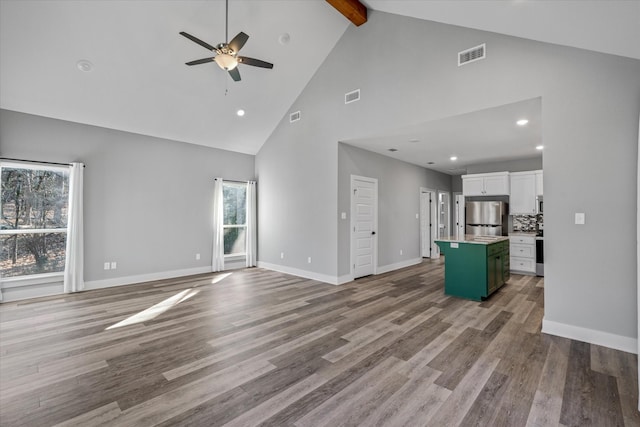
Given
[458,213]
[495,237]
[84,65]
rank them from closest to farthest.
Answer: [84,65], [495,237], [458,213]

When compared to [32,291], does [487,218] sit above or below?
above

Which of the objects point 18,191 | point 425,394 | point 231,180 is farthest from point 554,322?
point 18,191

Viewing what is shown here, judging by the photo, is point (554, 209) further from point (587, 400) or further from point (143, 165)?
point (143, 165)

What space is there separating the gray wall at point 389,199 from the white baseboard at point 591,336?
10.5ft

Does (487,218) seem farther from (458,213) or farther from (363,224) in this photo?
(363,224)

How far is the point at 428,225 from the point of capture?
28.9ft

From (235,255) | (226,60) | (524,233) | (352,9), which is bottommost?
(235,255)

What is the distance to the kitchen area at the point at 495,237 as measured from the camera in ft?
15.0

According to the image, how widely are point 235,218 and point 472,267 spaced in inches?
210

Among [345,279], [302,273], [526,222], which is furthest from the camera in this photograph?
[526,222]

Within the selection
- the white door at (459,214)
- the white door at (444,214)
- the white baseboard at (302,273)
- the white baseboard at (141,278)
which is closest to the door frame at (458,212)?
the white door at (459,214)

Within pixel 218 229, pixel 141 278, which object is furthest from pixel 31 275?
pixel 218 229

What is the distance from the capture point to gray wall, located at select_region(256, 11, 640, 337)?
2.93 metres

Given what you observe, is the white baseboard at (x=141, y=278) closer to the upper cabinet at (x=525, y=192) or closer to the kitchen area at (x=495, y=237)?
the kitchen area at (x=495, y=237)
